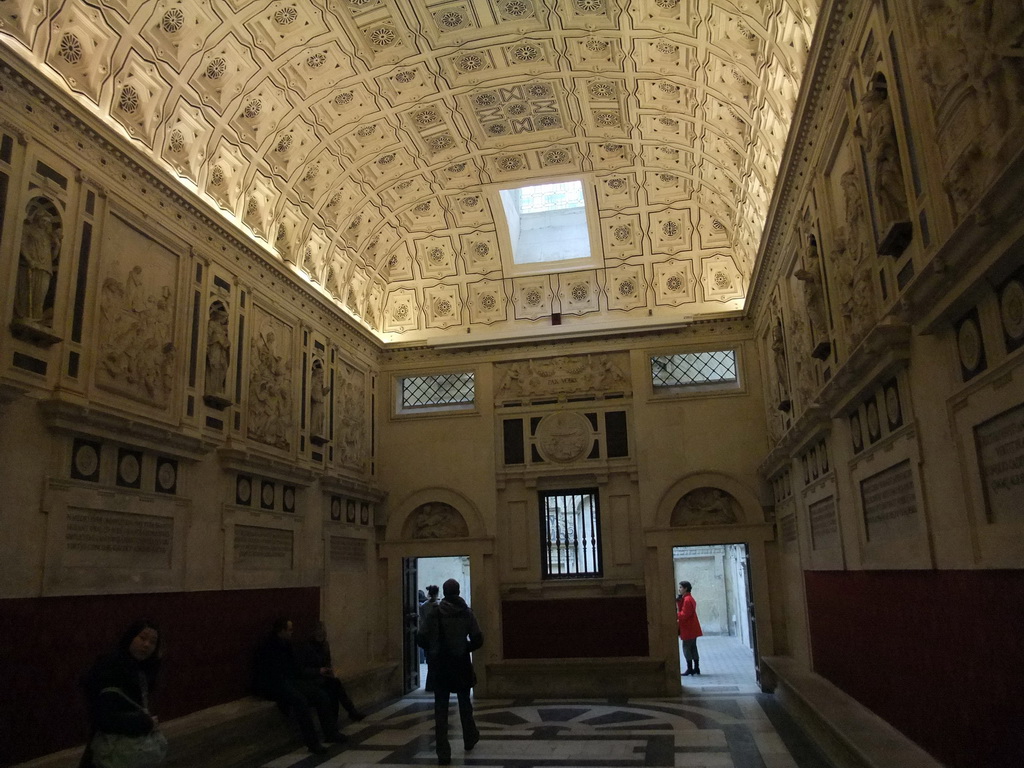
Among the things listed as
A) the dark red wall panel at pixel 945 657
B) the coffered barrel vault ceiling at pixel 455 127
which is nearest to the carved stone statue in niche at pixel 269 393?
the coffered barrel vault ceiling at pixel 455 127

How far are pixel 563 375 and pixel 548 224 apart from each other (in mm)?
3433

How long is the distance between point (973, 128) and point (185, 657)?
9139mm

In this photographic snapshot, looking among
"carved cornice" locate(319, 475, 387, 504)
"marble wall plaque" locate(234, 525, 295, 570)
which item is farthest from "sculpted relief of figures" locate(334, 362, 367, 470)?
"marble wall plaque" locate(234, 525, 295, 570)

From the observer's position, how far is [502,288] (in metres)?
16.4

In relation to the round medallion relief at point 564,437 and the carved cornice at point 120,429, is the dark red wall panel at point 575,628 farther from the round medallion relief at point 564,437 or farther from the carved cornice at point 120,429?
the carved cornice at point 120,429

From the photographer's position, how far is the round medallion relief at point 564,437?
49.4 ft

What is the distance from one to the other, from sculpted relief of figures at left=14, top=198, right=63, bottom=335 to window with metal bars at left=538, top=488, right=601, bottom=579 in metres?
9.66

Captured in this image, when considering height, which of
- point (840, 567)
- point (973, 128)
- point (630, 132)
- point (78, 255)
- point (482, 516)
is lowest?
point (840, 567)

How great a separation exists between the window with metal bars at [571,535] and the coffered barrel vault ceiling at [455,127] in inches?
132

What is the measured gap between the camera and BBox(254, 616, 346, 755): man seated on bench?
9.84 meters

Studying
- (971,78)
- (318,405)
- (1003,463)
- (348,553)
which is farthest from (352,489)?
(971,78)

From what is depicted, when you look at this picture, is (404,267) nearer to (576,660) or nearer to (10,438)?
(576,660)

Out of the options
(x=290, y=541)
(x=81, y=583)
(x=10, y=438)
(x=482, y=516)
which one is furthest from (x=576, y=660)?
(x=10, y=438)

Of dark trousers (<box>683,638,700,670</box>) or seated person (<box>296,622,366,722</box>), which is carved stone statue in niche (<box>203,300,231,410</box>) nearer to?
seated person (<box>296,622,366,722</box>)
